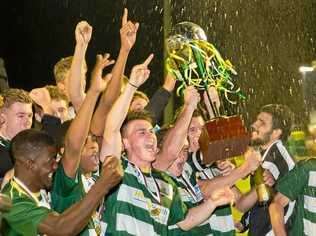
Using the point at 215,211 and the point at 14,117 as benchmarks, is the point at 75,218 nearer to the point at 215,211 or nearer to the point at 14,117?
the point at 14,117

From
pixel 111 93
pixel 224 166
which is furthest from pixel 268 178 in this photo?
pixel 111 93

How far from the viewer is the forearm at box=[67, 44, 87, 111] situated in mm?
6277

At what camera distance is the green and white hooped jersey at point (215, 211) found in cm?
684

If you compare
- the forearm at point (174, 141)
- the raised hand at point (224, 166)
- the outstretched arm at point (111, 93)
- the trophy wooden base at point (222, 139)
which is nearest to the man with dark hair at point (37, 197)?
the outstretched arm at point (111, 93)

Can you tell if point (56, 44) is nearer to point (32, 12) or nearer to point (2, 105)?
point (32, 12)

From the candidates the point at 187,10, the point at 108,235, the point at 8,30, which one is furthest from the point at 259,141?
the point at 8,30

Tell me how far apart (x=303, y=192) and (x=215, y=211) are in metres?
0.87

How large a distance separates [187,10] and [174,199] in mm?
5931

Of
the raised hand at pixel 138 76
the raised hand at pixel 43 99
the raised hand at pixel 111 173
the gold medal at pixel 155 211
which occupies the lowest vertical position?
the gold medal at pixel 155 211

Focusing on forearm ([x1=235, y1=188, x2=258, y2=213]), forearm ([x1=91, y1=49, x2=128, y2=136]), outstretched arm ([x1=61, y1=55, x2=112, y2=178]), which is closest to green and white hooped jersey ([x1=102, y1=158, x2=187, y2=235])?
forearm ([x1=91, y1=49, x2=128, y2=136])

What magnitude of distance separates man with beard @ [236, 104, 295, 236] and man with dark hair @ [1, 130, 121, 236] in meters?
2.87

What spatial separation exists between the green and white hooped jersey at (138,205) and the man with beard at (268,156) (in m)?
1.64

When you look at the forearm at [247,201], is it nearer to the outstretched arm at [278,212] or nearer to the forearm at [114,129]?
the outstretched arm at [278,212]

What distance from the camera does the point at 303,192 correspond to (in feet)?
24.0
